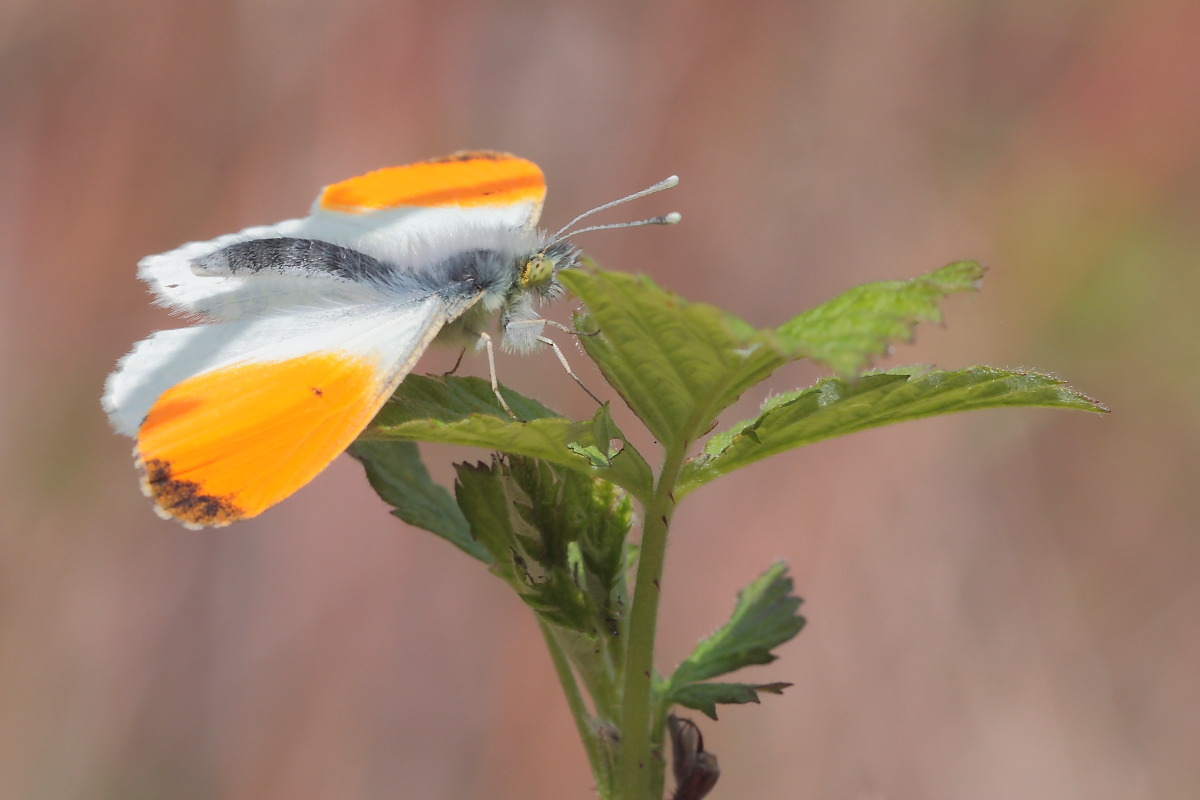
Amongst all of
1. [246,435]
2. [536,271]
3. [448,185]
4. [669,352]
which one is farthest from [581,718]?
[448,185]

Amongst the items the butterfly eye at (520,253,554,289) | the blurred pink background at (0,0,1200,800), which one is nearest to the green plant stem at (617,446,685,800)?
the butterfly eye at (520,253,554,289)

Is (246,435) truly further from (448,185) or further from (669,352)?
(448,185)

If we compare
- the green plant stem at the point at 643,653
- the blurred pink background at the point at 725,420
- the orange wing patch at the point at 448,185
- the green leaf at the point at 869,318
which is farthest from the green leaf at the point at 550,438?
the blurred pink background at the point at 725,420

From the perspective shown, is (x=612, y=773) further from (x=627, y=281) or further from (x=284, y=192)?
(x=284, y=192)

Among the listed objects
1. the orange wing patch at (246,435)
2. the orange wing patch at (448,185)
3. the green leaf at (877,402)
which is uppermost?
the orange wing patch at (448,185)

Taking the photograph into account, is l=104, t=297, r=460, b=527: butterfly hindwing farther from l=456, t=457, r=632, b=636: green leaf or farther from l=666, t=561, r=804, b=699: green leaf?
l=666, t=561, r=804, b=699: green leaf

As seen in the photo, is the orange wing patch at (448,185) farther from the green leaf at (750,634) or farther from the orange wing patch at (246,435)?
the green leaf at (750,634)
